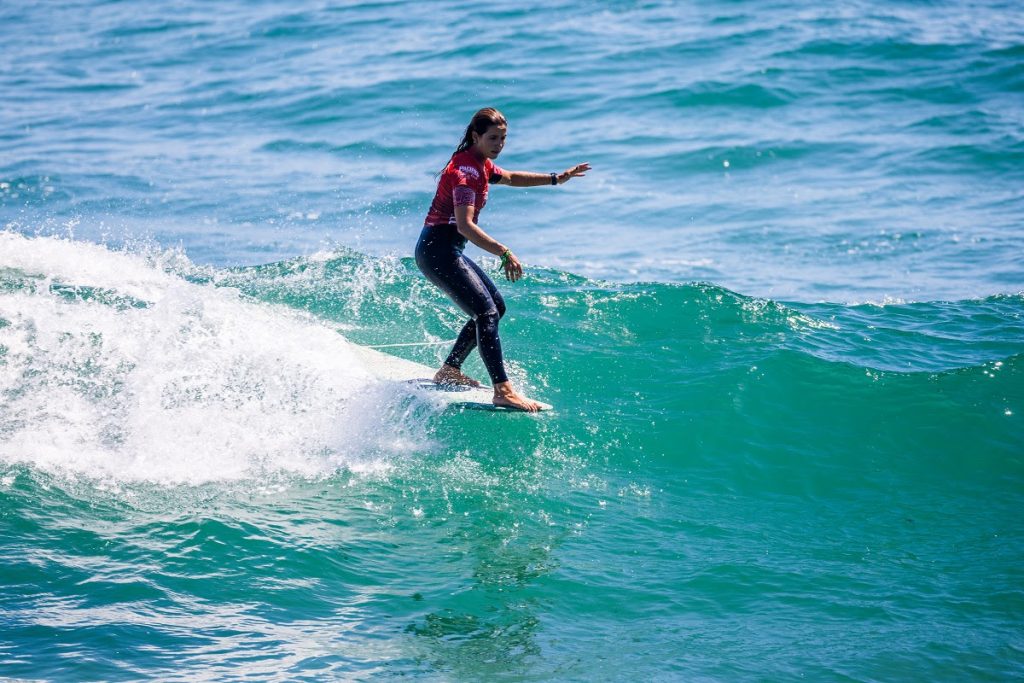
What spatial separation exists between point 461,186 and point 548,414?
220 centimetres

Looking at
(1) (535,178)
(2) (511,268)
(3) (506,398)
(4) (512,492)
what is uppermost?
(1) (535,178)

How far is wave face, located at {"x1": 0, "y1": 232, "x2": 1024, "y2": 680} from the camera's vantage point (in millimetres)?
5695

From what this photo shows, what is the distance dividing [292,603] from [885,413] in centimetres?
502

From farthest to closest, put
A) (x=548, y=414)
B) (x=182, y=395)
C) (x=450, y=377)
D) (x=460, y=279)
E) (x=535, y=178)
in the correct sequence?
(x=548, y=414)
(x=450, y=377)
(x=182, y=395)
(x=535, y=178)
(x=460, y=279)

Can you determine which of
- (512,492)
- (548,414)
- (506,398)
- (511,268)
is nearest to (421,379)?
(506,398)

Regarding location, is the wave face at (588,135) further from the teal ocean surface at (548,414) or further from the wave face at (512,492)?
the wave face at (512,492)

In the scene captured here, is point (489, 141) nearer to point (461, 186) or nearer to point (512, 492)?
point (461, 186)

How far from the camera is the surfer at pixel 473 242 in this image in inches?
273

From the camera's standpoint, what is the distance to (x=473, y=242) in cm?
677

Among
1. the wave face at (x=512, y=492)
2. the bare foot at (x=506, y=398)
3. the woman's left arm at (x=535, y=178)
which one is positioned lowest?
the wave face at (x=512, y=492)

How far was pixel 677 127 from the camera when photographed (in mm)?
17703

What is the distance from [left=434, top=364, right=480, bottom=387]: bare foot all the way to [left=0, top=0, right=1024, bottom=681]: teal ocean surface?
10.0 inches

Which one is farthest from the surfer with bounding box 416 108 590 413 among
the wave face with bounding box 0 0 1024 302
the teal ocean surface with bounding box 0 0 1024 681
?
the wave face with bounding box 0 0 1024 302

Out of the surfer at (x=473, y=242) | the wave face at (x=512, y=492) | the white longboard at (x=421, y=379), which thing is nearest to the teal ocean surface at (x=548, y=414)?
the wave face at (x=512, y=492)
